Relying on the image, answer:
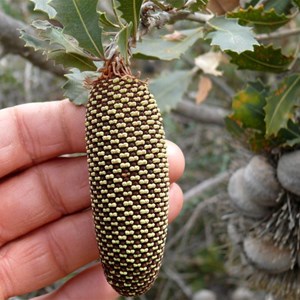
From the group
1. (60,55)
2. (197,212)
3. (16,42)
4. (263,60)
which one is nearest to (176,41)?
(263,60)

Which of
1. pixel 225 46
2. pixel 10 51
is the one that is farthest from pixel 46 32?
pixel 10 51

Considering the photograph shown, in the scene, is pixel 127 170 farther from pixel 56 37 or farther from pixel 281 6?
pixel 281 6

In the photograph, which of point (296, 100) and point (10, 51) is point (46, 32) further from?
point (10, 51)

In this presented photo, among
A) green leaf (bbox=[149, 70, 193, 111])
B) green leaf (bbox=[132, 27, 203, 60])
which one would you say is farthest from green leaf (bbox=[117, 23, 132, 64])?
green leaf (bbox=[149, 70, 193, 111])

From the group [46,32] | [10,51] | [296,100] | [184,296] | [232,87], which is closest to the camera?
[46,32]

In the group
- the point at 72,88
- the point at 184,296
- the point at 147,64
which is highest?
the point at 72,88

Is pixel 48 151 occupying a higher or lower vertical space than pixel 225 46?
lower

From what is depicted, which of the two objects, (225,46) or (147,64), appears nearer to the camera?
(225,46)

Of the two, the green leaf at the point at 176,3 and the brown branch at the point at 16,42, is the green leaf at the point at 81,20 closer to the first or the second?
the green leaf at the point at 176,3
